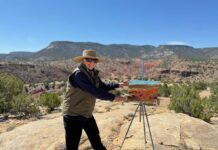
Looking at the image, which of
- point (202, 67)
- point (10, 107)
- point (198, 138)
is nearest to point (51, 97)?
point (10, 107)

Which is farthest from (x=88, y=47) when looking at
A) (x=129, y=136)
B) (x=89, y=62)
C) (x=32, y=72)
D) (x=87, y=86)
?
(x=87, y=86)

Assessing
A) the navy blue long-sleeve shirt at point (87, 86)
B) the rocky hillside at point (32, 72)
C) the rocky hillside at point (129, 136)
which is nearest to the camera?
the navy blue long-sleeve shirt at point (87, 86)

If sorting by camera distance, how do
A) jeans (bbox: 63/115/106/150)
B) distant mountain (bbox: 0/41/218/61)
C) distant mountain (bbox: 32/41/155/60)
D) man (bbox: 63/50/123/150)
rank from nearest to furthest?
1. man (bbox: 63/50/123/150)
2. jeans (bbox: 63/115/106/150)
3. distant mountain (bbox: 0/41/218/61)
4. distant mountain (bbox: 32/41/155/60)

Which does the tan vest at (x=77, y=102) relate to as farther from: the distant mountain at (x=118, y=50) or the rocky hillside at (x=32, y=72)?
the distant mountain at (x=118, y=50)

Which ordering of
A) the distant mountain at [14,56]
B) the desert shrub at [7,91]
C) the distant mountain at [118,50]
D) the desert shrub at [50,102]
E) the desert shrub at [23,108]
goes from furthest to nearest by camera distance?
the distant mountain at [118,50] → the distant mountain at [14,56] → the desert shrub at [50,102] → the desert shrub at [7,91] → the desert shrub at [23,108]

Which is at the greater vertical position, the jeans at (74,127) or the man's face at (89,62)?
the man's face at (89,62)

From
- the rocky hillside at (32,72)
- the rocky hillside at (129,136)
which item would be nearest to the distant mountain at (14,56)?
the rocky hillside at (32,72)

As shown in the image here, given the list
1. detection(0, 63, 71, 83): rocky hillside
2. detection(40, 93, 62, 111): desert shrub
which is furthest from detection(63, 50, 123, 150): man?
detection(0, 63, 71, 83): rocky hillside

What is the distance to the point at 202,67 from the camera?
82938 mm

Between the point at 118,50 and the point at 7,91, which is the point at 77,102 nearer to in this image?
the point at 7,91

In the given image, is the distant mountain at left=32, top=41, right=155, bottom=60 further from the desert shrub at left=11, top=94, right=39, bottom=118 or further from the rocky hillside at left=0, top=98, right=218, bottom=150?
the rocky hillside at left=0, top=98, right=218, bottom=150

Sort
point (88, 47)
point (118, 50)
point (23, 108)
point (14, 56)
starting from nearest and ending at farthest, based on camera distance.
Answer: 1. point (23, 108)
2. point (88, 47)
3. point (118, 50)
4. point (14, 56)

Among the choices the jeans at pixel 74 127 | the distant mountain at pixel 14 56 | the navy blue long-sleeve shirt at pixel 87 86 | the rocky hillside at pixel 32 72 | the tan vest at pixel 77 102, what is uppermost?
the distant mountain at pixel 14 56

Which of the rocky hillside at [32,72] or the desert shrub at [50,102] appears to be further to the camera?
the rocky hillside at [32,72]
